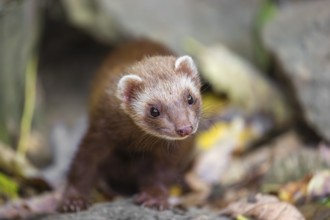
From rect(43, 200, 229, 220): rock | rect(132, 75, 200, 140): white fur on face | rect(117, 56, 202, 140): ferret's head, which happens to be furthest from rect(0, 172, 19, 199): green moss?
rect(132, 75, 200, 140): white fur on face

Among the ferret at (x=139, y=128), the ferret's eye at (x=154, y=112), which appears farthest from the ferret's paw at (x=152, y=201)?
the ferret's eye at (x=154, y=112)

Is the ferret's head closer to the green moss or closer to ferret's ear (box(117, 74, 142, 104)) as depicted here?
ferret's ear (box(117, 74, 142, 104))

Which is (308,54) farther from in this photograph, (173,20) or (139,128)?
(139,128)

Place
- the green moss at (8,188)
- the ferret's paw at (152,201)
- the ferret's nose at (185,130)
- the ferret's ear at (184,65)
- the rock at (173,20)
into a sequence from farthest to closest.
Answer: the rock at (173,20)
the green moss at (8,188)
the ferret's paw at (152,201)
the ferret's ear at (184,65)
the ferret's nose at (185,130)

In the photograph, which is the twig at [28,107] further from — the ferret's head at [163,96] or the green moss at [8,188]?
the ferret's head at [163,96]

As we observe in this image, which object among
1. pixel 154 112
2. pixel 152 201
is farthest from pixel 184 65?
pixel 152 201

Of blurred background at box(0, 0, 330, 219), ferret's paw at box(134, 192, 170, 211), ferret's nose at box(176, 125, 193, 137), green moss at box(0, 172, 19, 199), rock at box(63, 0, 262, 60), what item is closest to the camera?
ferret's nose at box(176, 125, 193, 137)
